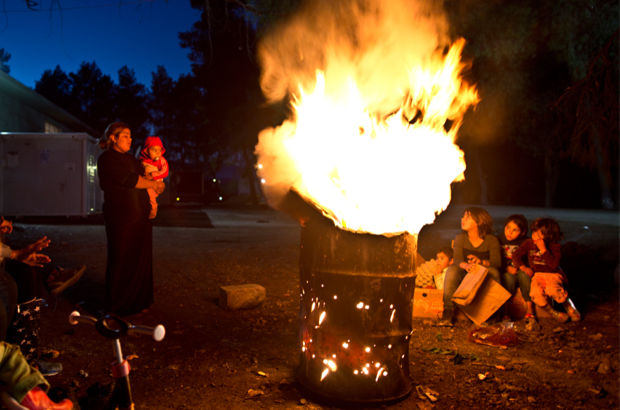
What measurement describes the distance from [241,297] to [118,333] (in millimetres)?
3600

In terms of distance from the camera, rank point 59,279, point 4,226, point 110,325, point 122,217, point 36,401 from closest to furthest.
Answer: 1. point 36,401
2. point 110,325
3. point 4,226
4. point 59,279
5. point 122,217

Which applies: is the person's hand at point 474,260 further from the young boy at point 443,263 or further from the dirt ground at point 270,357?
the dirt ground at point 270,357

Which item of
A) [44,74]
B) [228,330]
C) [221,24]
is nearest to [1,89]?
[221,24]

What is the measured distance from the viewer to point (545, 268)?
18.2 feet

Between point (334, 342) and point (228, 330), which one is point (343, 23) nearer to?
point (228, 330)

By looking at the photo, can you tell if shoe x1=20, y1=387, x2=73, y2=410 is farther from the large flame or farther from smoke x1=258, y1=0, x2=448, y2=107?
smoke x1=258, y1=0, x2=448, y2=107

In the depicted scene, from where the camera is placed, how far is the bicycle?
6.66ft

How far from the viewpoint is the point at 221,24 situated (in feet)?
24.2

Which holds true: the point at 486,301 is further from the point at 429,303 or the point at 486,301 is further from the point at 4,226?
the point at 4,226

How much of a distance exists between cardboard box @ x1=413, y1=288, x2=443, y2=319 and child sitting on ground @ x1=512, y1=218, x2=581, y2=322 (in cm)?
103

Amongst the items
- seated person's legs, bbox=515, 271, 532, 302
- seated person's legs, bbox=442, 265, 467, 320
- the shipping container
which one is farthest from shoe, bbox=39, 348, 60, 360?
the shipping container

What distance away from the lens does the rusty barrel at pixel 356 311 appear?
10.6ft

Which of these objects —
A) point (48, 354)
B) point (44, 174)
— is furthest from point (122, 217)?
point (44, 174)

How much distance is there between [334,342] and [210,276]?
469 centimetres
